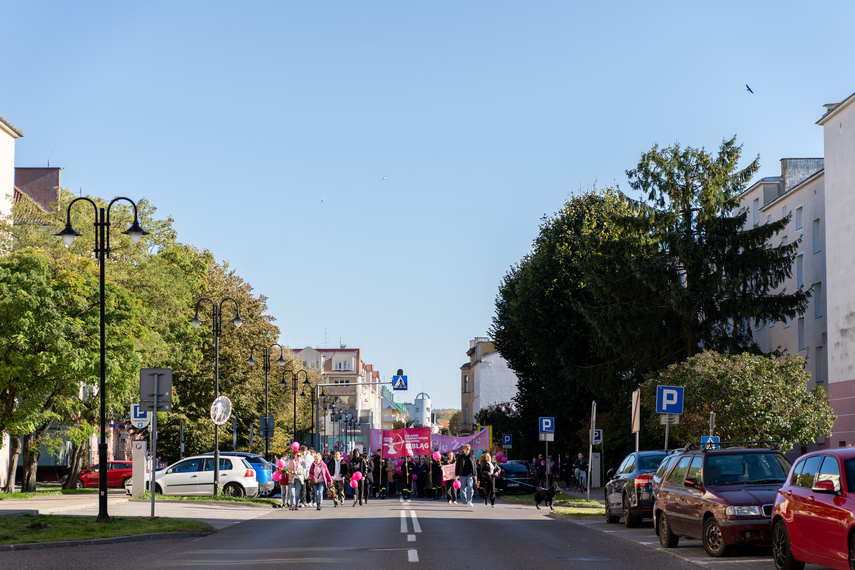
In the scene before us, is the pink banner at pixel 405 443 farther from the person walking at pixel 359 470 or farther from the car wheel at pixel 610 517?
the car wheel at pixel 610 517

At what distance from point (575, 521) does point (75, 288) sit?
65.1ft

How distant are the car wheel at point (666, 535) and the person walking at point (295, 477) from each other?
53.6ft

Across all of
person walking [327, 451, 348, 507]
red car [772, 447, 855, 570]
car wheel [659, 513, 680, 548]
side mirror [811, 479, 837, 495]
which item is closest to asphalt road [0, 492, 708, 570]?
car wheel [659, 513, 680, 548]

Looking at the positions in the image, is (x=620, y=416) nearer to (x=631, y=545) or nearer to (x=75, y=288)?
(x=75, y=288)

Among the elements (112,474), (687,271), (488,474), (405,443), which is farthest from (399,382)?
(488,474)

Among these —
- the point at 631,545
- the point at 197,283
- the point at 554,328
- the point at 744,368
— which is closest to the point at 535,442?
the point at 554,328

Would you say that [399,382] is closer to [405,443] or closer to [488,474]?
[405,443]

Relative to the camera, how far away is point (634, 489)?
21719 mm

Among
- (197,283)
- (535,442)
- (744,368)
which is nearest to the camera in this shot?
(744,368)

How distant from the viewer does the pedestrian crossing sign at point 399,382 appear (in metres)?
55.2

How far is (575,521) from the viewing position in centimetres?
2500

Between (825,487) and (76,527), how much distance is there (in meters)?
13.8

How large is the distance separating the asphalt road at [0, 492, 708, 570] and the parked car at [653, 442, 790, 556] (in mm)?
620

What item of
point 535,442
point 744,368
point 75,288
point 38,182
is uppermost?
point 38,182
